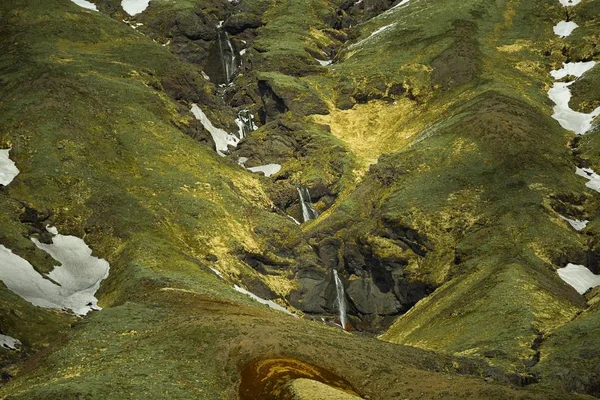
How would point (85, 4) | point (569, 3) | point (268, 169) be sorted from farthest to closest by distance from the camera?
1. point (85, 4)
2. point (569, 3)
3. point (268, 169)

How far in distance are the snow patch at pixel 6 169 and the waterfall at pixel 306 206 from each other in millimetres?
43376

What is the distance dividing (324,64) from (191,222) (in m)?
Result: 87.9

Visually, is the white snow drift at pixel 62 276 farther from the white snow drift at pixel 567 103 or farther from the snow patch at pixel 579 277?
the white snow drift at pixel 567 103

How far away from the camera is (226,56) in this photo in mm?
177250

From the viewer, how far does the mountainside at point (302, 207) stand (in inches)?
1996

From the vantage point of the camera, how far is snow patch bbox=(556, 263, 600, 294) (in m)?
81.1

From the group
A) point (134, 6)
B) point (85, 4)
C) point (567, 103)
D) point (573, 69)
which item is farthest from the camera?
point (134, 6)

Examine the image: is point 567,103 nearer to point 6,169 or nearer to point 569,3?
point 569,3

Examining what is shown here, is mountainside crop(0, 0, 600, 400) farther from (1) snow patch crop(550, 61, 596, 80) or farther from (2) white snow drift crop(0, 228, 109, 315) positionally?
(1) snow patch crop(550, 61, 596, 80)

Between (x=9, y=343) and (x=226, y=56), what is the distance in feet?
428

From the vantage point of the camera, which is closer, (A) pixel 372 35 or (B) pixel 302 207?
(B) pixel 302 207

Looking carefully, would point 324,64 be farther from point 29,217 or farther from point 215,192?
point 29,217

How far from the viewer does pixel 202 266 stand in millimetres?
A: 85312

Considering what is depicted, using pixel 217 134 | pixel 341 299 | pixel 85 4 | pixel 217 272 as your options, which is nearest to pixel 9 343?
pixel 217 272
